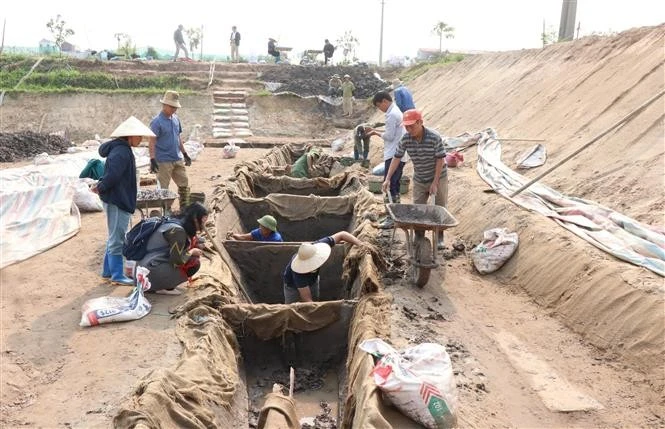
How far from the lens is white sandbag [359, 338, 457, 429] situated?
2980 mm

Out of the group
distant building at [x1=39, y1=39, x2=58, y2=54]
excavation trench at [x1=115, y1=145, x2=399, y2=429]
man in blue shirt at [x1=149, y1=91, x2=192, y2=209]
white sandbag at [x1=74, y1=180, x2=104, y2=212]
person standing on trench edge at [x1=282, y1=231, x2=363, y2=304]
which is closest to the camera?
excavation trench at [x1=115, y1=145, x2=399, y2=429]

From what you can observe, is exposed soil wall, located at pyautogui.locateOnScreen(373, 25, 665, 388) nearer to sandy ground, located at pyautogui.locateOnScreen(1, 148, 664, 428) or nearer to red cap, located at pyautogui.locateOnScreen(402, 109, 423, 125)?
sandy ground, located at pyautogui.locateOnScreen(1, 148, 664, 428)

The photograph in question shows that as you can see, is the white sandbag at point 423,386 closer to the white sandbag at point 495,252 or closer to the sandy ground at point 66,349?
the sandy ground at point 66,349

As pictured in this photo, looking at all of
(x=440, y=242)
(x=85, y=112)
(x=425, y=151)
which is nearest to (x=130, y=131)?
(x=425, y=151)

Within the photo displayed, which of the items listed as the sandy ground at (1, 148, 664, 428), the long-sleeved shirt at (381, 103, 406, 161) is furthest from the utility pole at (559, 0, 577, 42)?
the sandy ground at (1, 148, 664, 428)

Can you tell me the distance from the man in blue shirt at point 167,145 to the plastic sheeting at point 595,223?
4.47 m

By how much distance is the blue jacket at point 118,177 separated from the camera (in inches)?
206

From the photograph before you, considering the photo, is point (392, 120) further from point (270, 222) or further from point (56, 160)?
point (56, 160)

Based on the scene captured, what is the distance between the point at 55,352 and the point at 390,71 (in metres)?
24.6

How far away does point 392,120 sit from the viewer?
7285 millimetres

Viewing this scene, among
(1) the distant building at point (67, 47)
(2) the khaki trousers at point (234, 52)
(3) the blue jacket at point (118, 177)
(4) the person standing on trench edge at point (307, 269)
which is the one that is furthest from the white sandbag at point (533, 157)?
(1) the distant building at point (67, 47)

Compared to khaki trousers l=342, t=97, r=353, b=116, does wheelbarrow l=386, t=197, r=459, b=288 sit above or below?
below

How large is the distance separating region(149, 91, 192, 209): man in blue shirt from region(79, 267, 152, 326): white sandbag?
2.47 meters

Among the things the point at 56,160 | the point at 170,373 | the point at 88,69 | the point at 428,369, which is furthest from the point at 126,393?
the point at 88,69
